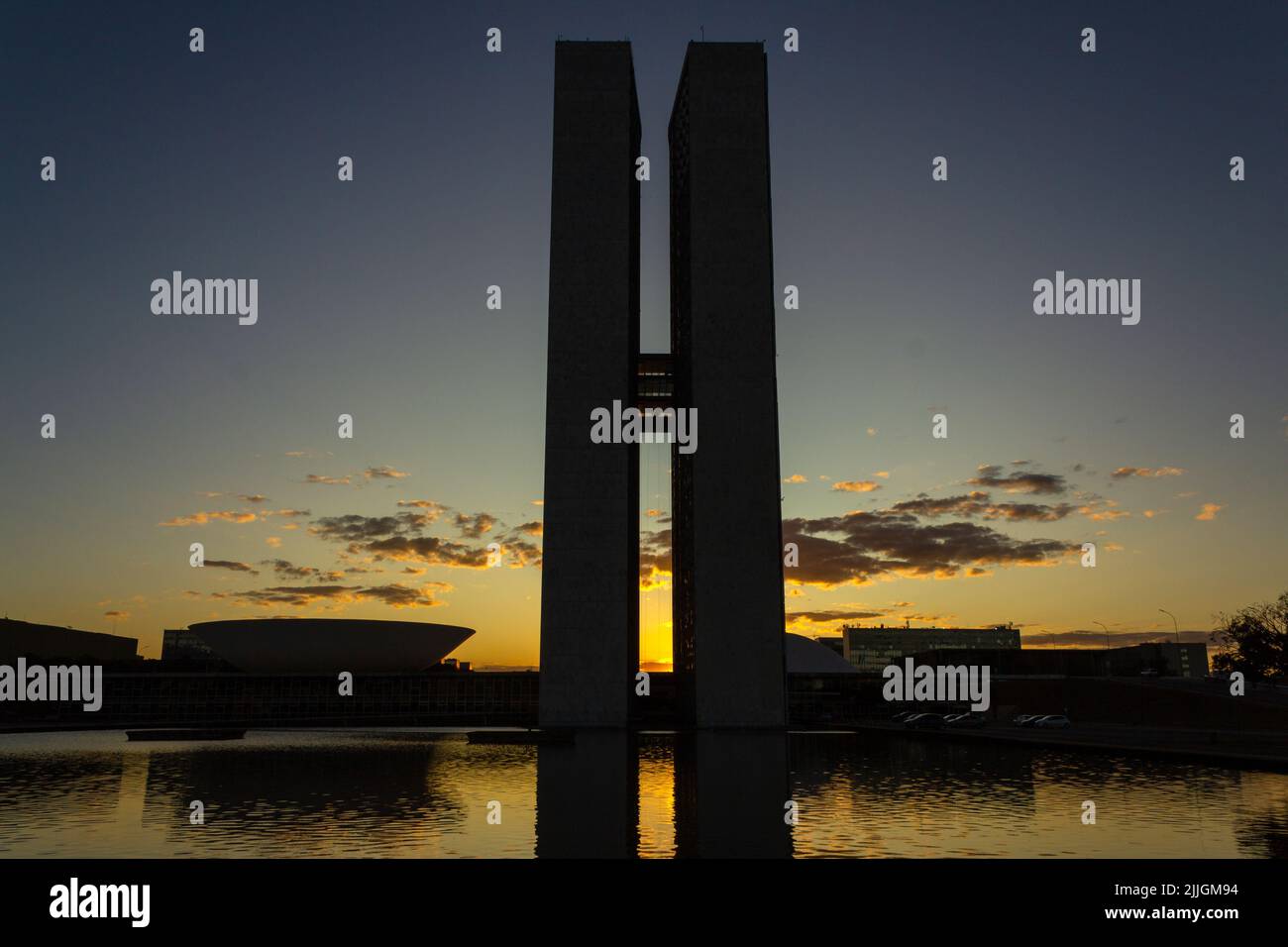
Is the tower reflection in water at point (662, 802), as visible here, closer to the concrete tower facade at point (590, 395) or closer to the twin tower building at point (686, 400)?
the concrete tower facade at point (590, 395)

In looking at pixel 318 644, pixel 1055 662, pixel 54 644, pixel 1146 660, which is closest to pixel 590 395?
pixel 318 644

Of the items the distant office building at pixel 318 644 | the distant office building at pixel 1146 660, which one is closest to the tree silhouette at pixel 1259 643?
the distant office building at pixel 1146 660

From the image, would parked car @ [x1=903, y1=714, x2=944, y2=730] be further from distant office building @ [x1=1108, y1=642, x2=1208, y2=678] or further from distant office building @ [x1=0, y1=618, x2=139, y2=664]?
distant office building @ [x1=0, y1=618, x2=139, y2=664]

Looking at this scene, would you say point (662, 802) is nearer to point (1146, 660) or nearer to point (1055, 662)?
point (1055, 662)
